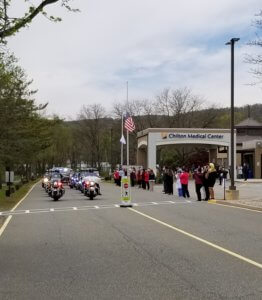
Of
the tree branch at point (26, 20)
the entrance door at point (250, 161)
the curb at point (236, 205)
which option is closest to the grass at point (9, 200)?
the curb at point (236, 205)

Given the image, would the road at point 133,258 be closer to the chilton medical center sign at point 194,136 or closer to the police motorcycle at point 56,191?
the police motorcycle at point 56,191

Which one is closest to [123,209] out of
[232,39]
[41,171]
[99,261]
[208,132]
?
[232,39]

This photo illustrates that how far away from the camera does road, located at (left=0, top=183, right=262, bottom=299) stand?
801 centimetres

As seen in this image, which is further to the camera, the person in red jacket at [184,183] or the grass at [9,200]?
the person in red jacket at [184,183]

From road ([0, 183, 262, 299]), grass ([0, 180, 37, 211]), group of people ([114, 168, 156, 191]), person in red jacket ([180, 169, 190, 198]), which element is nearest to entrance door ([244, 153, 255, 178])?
group of people ([114, 168, 156, 191])

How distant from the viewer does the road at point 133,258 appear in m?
8.01

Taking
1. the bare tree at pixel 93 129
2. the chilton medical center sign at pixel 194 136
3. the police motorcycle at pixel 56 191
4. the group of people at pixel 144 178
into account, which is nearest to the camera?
the police motorcycle at pixel 56 191

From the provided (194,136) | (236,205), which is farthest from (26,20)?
(194,136)

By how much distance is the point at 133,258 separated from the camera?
35.4 feet

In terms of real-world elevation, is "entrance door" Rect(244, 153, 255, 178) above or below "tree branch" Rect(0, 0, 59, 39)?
below

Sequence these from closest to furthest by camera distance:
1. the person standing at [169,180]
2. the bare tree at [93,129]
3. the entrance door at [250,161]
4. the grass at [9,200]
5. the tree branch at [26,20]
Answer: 1. the tree branch at [26,20]
2. the grass at [9,200]
3. the person standing at [169,180]
4. the entrance door at [250,161]
5. the bare tree at [93,129]

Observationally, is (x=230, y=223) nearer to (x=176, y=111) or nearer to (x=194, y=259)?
(x=194, y=259)

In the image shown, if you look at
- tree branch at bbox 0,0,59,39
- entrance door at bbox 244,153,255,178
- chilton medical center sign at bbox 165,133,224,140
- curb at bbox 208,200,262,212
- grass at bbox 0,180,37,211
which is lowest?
grass at bbox 0,180,37,211

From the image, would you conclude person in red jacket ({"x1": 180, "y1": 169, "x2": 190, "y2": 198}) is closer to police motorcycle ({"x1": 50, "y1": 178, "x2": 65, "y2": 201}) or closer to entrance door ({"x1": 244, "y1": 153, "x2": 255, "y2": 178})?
police motorcycle ({"x1": 50, "y1": 178, "x2": 65, "y2": 201})
